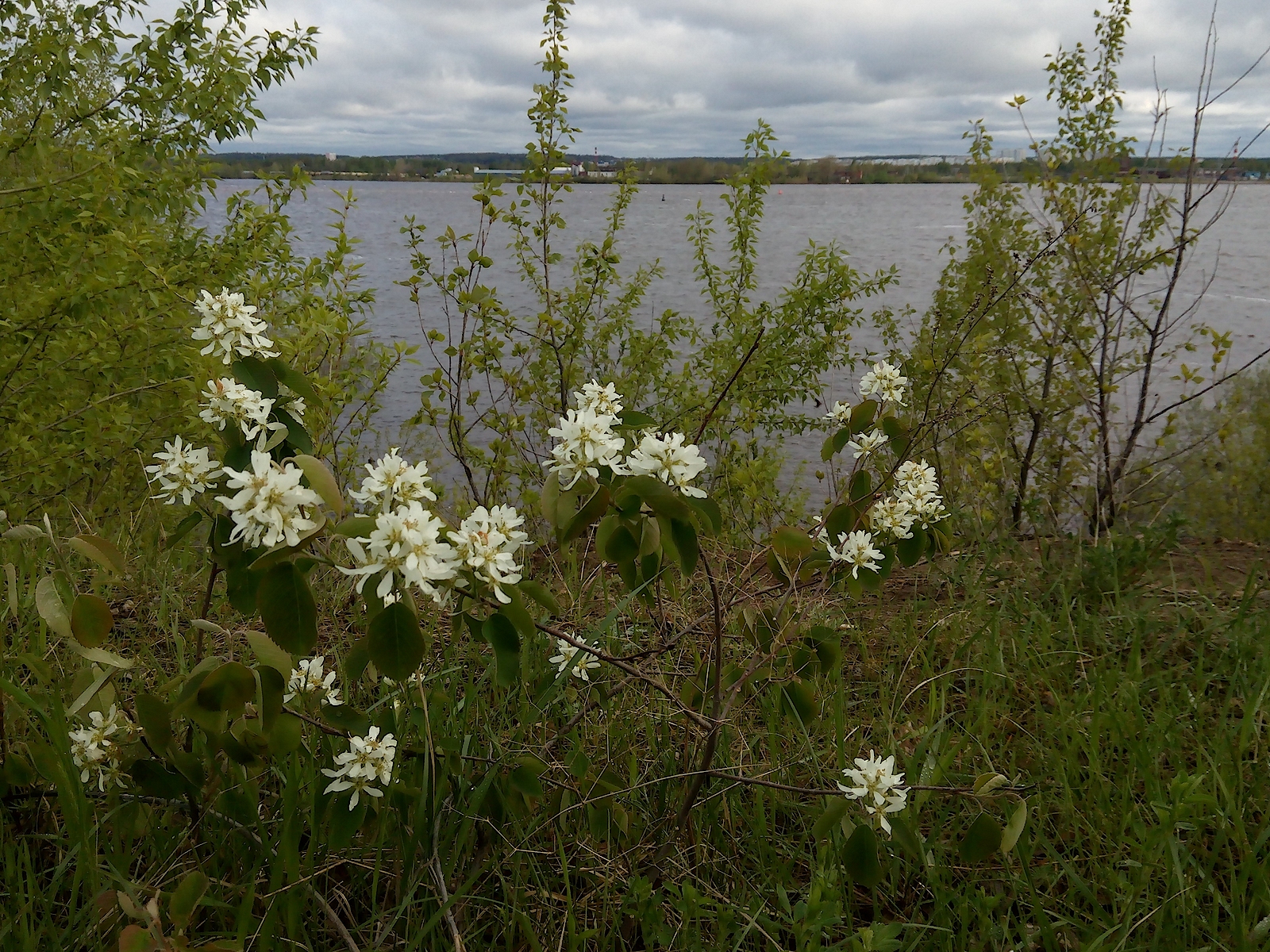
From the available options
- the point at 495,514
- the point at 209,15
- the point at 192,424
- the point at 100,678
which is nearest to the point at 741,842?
the point at 495,514

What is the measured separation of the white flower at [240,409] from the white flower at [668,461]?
26.0 inches

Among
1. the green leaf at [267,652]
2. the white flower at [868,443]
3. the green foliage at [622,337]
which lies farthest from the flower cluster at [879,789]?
the green foliage at [622,337]

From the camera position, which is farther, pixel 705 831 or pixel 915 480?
pixel 915 480

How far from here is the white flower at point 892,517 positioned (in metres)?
2.29

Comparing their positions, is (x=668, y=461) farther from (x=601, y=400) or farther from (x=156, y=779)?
(x=156, y=779)

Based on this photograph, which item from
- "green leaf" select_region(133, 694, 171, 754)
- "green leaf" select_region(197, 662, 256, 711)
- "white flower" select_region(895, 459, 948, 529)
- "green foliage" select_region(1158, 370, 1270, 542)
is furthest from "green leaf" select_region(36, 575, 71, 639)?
"green foliage" select_region(1158, 370, 1270, 542)

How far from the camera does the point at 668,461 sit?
164cm

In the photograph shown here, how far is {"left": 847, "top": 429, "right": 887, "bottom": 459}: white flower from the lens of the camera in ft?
7.86

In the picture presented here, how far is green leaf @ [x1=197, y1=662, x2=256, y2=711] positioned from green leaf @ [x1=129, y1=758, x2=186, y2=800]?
0.44 metres

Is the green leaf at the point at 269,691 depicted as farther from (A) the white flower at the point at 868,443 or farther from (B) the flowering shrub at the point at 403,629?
(A) the white flower at the point at 868,443

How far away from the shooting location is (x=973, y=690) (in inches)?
102

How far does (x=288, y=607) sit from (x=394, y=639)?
0.16 m

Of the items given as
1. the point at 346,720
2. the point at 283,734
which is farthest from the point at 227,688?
the point at 346,720

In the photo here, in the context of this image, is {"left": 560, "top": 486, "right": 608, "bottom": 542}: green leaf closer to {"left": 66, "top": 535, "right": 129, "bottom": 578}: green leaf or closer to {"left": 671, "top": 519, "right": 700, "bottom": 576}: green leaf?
{"left": 671, "top": 519, "right": 700, "bottom": 576}: green leaf
